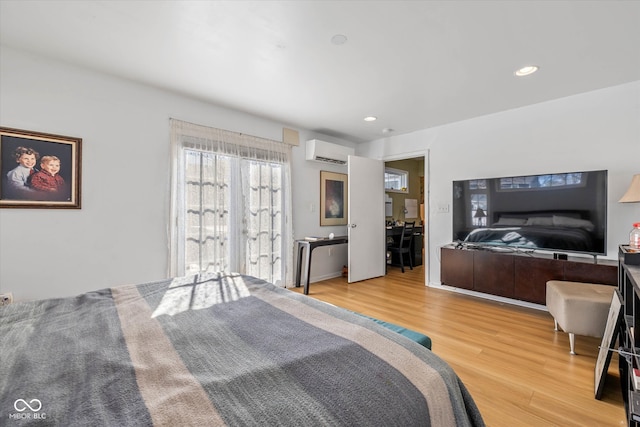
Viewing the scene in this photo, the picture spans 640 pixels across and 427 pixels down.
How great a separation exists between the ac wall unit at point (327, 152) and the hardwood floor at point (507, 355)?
6.78ft

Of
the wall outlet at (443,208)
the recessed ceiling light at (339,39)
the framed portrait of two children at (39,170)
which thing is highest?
the recessed ceiling light at (339,39)

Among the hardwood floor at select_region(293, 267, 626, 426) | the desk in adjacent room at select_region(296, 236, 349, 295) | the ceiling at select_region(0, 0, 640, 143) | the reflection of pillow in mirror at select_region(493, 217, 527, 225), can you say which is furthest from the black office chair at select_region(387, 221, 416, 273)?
the ceiling at select_region(0, 0, 640, 143)

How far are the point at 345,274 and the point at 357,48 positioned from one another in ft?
11.8

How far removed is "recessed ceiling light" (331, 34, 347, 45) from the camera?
78.3 inches

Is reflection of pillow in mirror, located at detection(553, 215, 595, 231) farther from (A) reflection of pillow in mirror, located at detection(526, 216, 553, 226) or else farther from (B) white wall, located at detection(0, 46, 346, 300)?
(B) white wall, located at detection(0, 46, 346, 300)

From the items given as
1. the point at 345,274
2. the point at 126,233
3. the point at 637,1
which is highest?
the point at 637,1

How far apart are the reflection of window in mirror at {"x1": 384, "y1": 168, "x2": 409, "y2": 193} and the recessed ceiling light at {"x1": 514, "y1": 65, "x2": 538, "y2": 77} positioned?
350cm

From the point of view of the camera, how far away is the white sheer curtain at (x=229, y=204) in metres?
3.02

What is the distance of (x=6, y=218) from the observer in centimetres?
216

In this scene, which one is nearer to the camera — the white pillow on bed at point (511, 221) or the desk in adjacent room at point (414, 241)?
the white pillow on bed at point (511, 221)

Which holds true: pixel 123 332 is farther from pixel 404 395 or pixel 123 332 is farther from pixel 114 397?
pixel 404 395

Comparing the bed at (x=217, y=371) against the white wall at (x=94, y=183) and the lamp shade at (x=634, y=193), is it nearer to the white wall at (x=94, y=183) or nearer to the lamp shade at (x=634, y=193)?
the white wall at (x=94, y=183)

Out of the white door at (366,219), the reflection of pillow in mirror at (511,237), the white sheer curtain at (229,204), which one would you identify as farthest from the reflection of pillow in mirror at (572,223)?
the white sheer curtain at (229,204)

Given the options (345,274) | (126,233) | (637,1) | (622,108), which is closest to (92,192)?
(126,233)
